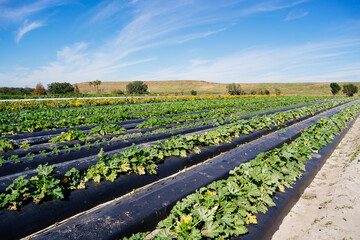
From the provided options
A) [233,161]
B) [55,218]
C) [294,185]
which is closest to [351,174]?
[294,185]

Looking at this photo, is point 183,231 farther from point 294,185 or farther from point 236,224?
point 294,185

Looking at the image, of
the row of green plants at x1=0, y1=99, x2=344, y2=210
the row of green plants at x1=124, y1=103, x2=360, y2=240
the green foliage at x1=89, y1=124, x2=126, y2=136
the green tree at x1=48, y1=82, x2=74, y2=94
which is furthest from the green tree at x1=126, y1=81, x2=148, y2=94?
the row of green plants at x1=124, y1=103, x2=360, y2=240

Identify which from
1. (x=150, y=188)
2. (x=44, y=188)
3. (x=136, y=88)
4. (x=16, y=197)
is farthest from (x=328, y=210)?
(x=136, y=88)

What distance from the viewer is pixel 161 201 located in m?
2.87

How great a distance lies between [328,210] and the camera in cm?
343

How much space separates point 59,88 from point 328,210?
200 ft

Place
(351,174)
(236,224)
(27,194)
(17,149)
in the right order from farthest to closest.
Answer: (17,149) < (351,174) < (27,194) < (236,224)

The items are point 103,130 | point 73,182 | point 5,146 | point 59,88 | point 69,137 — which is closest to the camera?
point 73,182

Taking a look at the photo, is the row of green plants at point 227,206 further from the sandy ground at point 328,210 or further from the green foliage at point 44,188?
the green foliage at point 44,188

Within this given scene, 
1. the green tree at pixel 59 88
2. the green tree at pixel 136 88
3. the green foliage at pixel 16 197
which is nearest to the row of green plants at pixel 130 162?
the green foliage at pixel 16 197

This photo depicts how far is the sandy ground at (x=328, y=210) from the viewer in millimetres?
2865

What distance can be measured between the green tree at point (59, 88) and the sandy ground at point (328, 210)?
5900 centimetres

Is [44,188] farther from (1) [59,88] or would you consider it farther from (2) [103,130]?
(1) [59,88]

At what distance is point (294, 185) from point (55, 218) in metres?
3.94
